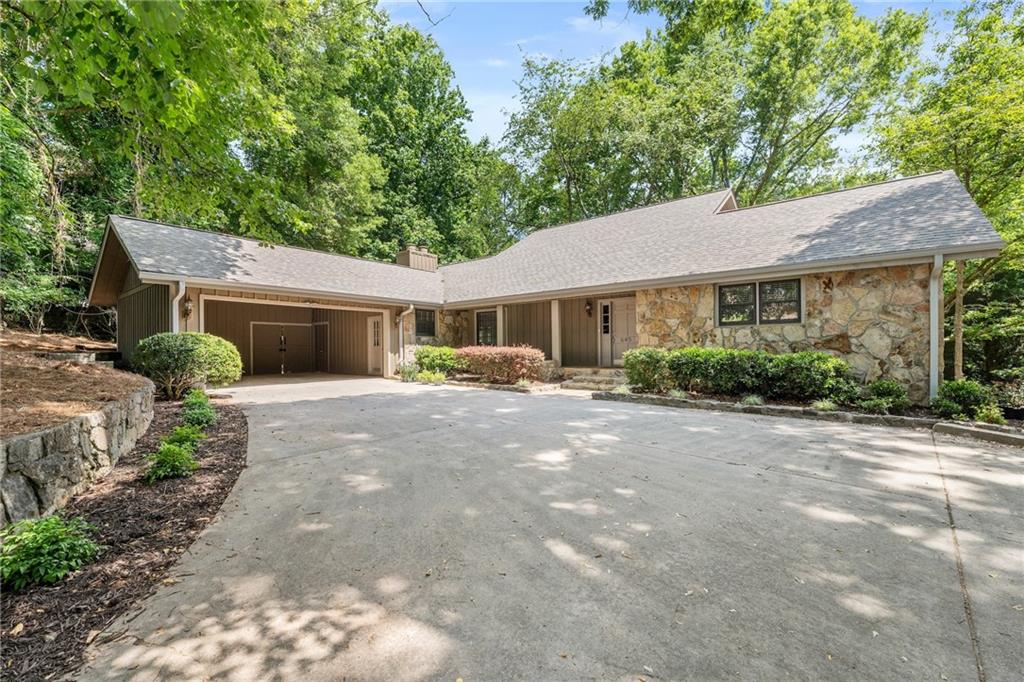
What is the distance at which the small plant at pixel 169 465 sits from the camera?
12.0 ft

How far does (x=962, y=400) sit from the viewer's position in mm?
6336

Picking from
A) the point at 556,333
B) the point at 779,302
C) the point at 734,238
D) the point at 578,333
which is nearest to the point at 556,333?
the point at 556,333

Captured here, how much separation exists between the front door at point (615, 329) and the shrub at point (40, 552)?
1099 cm

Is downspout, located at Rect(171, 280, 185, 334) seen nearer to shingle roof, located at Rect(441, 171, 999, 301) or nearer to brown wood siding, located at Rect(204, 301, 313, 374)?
brown wood siding, located at Rect(204, 301, 313, 374)

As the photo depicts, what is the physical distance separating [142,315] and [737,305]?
1438cm

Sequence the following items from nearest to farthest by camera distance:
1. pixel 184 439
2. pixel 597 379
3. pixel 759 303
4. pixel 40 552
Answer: pixel 40 552
pixel 184 439
pixel 759 303
pixel 597 379

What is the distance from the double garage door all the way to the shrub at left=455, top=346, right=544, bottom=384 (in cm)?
408

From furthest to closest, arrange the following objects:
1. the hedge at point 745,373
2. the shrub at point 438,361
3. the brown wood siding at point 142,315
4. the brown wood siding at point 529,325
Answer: the brown wood siding at point 529,325, the shrub at point 438,361, the brown wood siding at point 142,315, the hedge at point 745,373

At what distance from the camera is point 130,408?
461 centimetres

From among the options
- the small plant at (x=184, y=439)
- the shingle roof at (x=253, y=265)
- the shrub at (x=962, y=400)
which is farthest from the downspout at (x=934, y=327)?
the shingle roof at (x=253, y=265)

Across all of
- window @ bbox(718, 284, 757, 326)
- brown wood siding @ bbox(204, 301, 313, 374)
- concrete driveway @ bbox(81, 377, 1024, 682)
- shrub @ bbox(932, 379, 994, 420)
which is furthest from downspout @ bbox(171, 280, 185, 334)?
shrub @ bbox(932, 379, 994, 420)

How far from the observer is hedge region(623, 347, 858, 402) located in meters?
7.32

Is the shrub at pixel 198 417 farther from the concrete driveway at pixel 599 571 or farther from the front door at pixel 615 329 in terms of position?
the front door at pixel 615 329

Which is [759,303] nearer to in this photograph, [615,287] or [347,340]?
[615,287]
